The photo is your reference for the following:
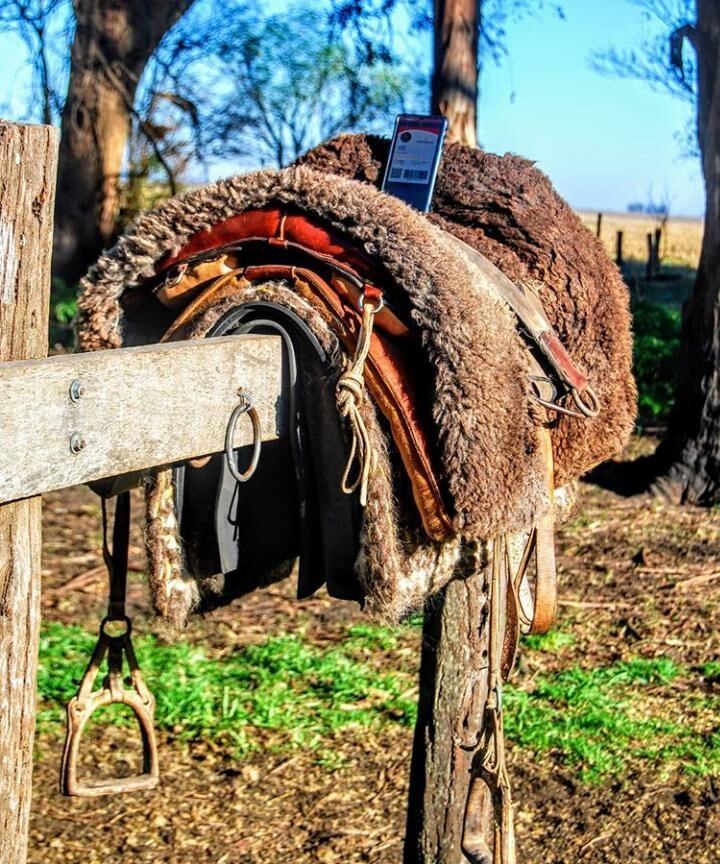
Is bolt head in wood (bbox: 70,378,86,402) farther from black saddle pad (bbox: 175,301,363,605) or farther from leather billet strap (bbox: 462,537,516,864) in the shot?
leather billet strap (bbox: 462,537,516,864)

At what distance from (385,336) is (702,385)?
5.39 meters

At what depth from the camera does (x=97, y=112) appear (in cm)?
1634

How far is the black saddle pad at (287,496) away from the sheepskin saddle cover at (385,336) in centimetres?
3

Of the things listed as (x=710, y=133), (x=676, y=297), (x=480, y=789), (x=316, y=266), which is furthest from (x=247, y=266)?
(x=676, y=297)

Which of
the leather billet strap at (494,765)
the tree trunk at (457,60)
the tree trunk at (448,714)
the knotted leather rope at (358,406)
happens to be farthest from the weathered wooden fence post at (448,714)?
the tree trunk at (457,60)

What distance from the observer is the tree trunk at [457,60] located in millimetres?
6188

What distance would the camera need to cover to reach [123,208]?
17.8 meters

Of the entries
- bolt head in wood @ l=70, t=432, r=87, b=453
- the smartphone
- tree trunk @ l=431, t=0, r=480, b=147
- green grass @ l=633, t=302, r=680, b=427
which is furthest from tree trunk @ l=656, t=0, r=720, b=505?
bolt head in wood @ l=70, t=432, r=87, b=453

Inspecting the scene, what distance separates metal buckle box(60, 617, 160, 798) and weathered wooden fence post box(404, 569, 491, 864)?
75cm

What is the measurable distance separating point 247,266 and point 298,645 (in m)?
3.04

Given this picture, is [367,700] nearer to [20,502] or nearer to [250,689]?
[250,689]

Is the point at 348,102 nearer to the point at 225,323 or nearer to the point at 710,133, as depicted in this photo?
the point at 710,133

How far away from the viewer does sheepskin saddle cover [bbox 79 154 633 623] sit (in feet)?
5.61

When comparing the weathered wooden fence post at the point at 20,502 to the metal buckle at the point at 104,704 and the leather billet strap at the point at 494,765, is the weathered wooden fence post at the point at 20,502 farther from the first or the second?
the leather billet strap at the point at 494,765
